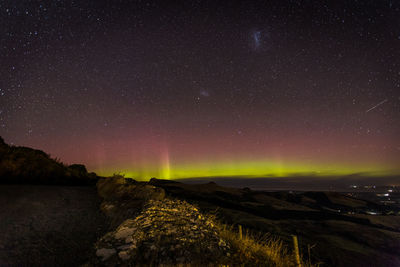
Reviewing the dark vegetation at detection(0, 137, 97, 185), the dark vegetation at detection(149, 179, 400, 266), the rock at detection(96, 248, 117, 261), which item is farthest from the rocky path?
the dark vegetation at detection(149, 179, 400, 266)

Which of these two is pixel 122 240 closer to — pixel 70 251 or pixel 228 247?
pixel 70 251

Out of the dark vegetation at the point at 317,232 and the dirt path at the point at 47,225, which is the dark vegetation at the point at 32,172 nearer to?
the dirt path at the point at 47,225

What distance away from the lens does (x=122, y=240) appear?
19.0 ft

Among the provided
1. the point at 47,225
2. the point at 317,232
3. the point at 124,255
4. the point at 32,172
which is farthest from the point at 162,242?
the point at 317,232

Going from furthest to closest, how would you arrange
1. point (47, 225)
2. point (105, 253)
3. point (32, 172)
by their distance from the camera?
point (32, 172) → point (47, 225) → point (105, 253)

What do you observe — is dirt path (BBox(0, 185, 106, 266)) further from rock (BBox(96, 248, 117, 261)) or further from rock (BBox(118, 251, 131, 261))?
rock (BBox(118, 251, 131, 261))

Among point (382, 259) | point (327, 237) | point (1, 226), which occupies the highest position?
point (1, 226)

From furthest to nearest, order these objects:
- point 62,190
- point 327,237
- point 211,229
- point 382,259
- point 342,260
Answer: point 327,237, point 382,259, point 342,260, point 62,190, point 211,229

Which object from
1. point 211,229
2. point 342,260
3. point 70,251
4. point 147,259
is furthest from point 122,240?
point 342,260

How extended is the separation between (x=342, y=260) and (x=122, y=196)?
85.9ft

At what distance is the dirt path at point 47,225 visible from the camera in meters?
5.47

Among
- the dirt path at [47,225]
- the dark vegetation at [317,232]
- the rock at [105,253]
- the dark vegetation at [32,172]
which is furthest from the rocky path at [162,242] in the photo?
the dark vegetation at [317,232]

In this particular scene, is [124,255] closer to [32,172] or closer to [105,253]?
[105,253]

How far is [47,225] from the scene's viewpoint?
7090mm
